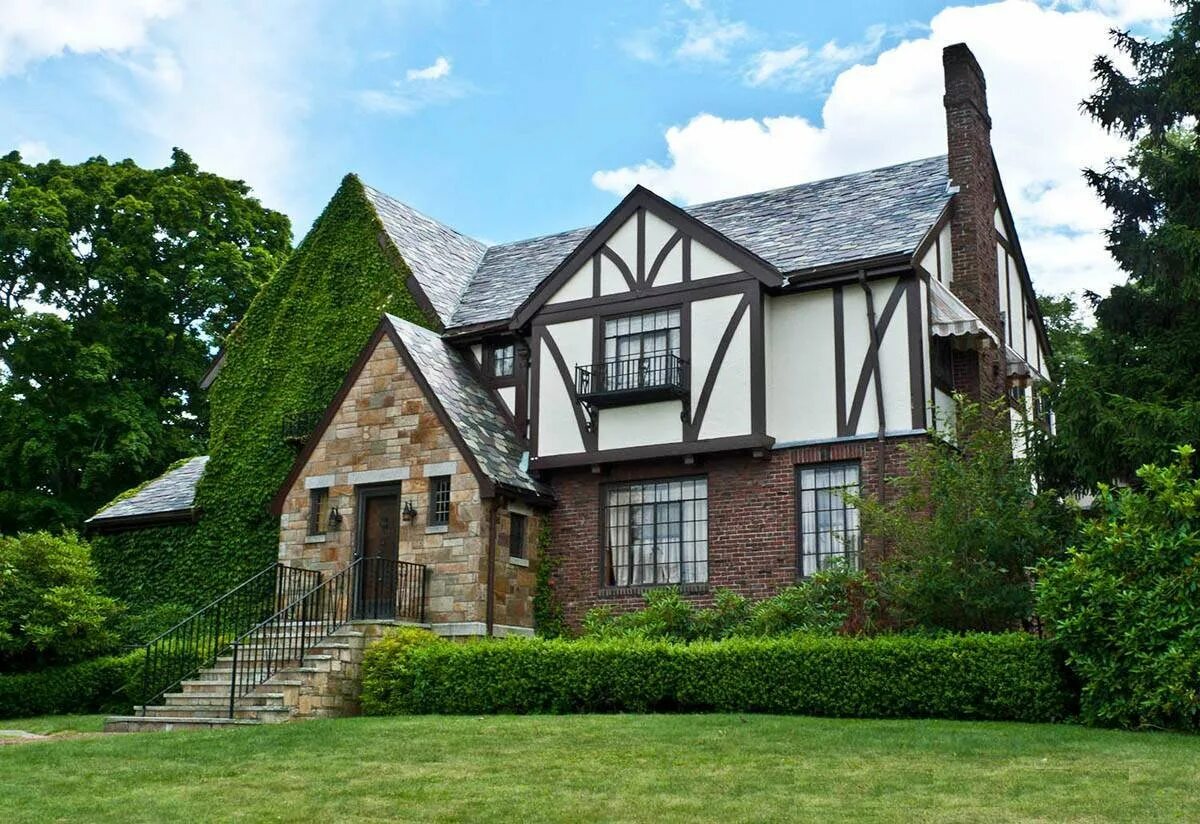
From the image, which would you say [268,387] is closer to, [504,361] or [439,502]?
[504,361]

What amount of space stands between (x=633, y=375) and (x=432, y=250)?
7.30 meters

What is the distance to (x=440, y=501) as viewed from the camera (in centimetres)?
2172

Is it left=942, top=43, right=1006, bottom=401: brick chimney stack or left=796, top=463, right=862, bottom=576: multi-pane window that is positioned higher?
left=942, top=43, right=1006, bottom=401: brick chimney stack

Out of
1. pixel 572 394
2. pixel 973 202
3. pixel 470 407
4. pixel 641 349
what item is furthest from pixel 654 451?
pixel 973 202

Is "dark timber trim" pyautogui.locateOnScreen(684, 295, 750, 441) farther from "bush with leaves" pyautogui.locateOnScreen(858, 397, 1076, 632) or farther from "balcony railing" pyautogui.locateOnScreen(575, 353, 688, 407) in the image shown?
"bush with leaves" pyautogui.locateOnScreen(858, 397, 1076, 632)

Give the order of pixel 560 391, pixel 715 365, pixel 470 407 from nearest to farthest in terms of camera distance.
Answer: pixel 715 365 → pixel 560 391 → pixel 470 407

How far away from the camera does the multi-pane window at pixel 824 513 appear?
66.4 feet

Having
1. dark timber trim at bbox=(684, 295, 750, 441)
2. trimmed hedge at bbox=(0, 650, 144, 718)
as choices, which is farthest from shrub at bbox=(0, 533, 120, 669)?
dark timber trim at bbox=(684, 295, 750, 441)

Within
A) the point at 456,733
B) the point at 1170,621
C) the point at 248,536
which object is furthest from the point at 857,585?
the point at 248,536

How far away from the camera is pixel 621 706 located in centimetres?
1722

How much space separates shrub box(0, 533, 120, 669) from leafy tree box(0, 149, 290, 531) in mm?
10356

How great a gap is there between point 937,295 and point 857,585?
515cm

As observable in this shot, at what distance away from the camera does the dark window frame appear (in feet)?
70.8

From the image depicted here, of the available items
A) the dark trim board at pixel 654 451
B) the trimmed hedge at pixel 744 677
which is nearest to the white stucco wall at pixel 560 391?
the dark trim board at pixel 654 451
